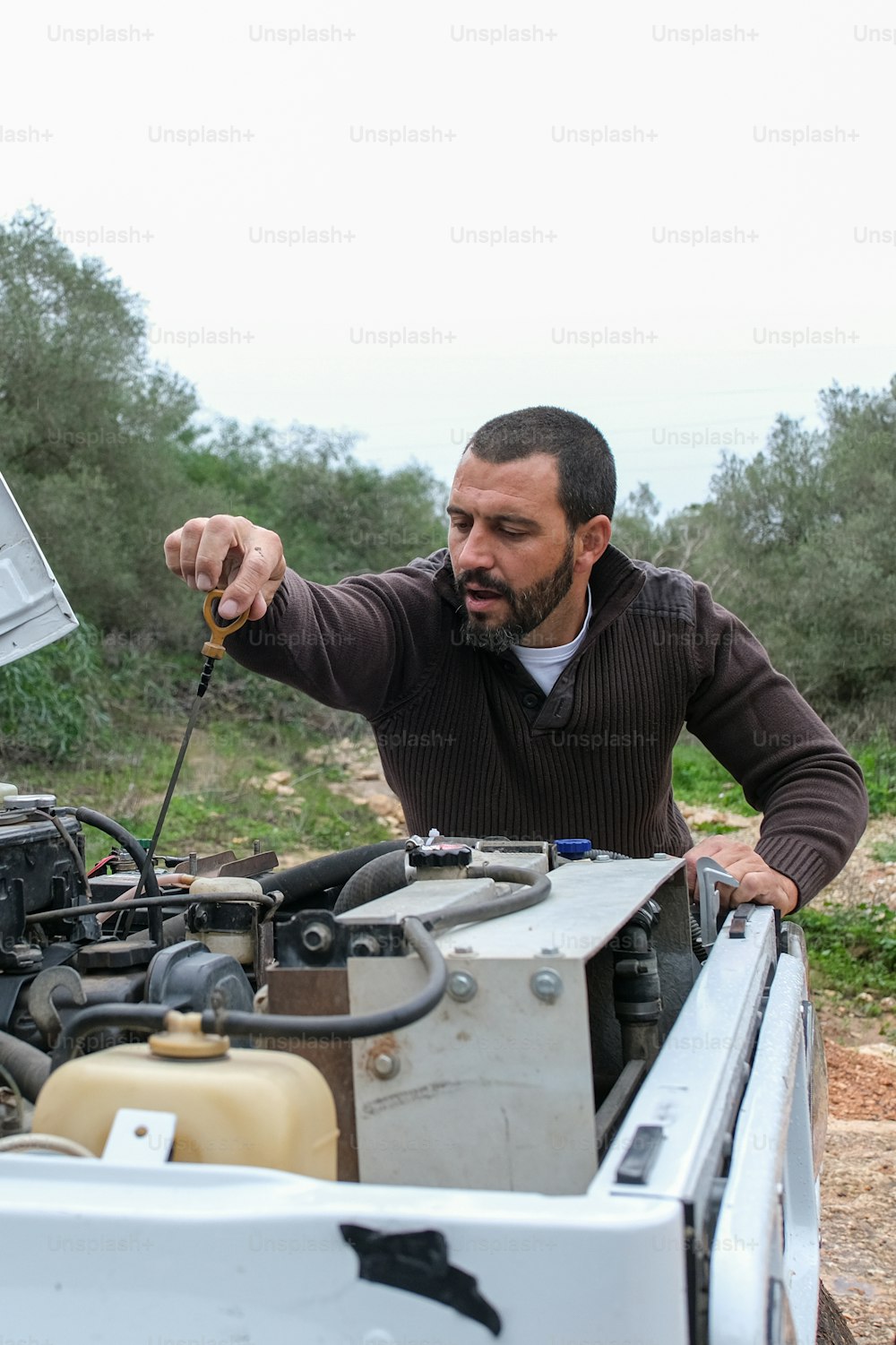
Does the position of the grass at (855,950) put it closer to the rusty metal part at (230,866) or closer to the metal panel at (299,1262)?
the rusty metal part at (230,866)

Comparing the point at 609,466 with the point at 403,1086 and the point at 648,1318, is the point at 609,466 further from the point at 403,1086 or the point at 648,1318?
the point at 648,1318

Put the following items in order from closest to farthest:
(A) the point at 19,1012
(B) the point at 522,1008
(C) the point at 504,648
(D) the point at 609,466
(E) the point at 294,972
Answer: (B) the point at 522,1008 → (E) the point at 294,972 → (A) the point at 19,1012 → (C) the point at 504,648 → (D) the point at 609,466

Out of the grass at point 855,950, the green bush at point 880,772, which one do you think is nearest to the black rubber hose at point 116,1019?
the grass at point 855,950

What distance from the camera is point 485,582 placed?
3131mm

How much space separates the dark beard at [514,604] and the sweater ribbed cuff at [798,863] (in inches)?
32.0

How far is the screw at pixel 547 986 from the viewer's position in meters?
1.30

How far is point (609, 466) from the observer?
136 inches

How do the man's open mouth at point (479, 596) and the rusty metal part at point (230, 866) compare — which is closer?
the rusty metal part at point (230, 866)

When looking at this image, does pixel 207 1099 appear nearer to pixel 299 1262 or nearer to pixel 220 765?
pixel 299 1262

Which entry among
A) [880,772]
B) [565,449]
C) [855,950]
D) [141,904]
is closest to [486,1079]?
[141,904]

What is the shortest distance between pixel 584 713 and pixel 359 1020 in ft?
6.56

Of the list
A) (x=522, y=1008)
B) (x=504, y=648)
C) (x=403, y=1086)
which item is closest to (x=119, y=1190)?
(x=403, y=1086)

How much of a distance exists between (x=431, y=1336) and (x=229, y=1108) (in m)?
0.31

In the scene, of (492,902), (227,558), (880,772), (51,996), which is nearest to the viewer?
(492,902)
